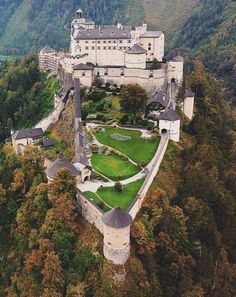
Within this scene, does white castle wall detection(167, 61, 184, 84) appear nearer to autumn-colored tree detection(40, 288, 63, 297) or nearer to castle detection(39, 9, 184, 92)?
castle detection(39, 9, 184, 92)

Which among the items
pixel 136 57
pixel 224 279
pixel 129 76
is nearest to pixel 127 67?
pixel 129 76

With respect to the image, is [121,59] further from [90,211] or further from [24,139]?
[90,211]

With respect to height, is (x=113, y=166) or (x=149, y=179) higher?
(x=113, y=166)

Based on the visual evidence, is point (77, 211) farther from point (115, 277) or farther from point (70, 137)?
point (70, 137)

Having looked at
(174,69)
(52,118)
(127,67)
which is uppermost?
(127,67)

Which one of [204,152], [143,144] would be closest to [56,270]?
[143,144]
